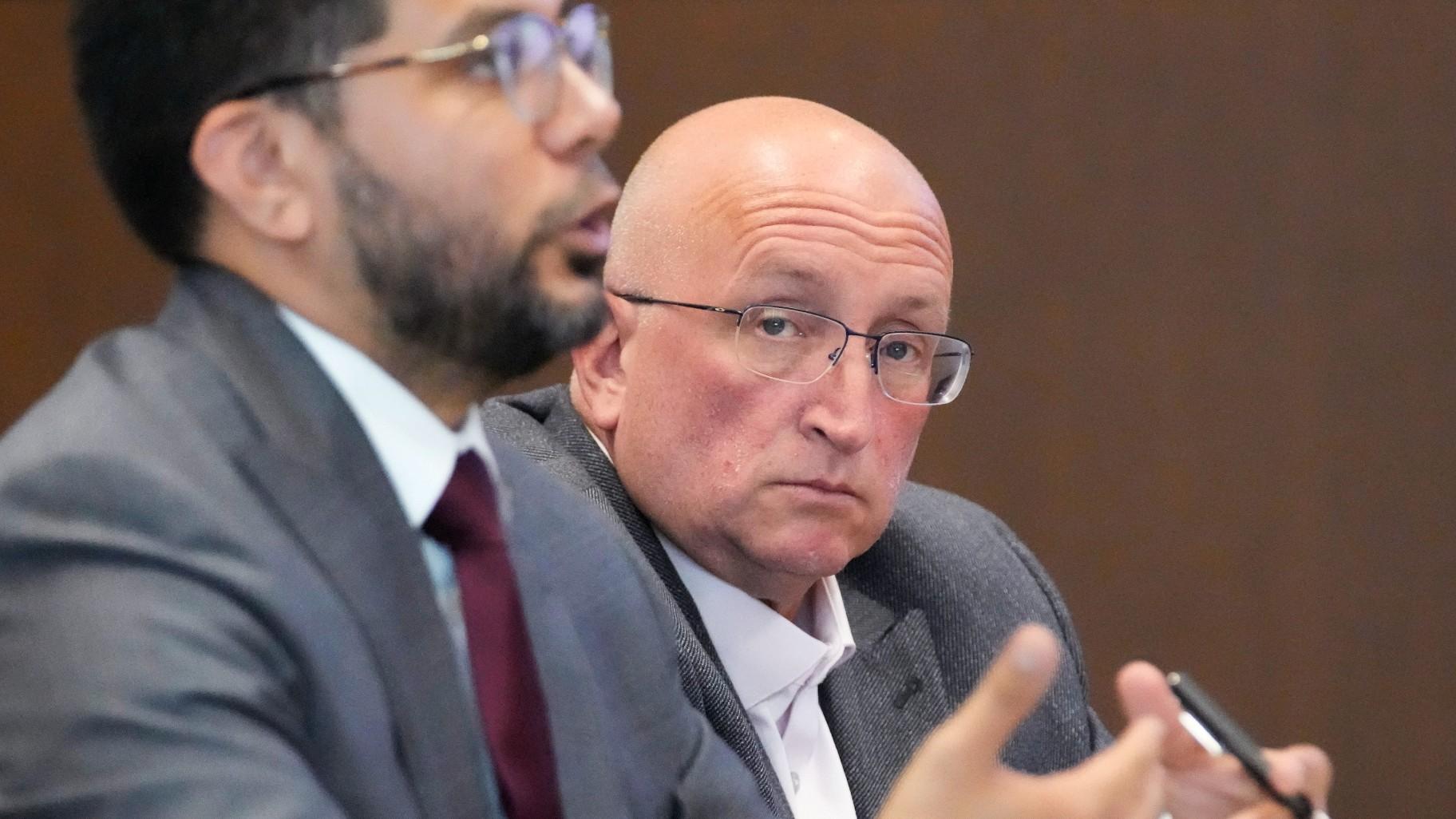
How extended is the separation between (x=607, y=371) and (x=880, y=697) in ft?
1.54

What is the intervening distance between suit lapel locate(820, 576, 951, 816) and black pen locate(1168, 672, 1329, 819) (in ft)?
1.94

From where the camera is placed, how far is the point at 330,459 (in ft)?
3.35

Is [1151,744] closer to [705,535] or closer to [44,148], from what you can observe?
[705,535]

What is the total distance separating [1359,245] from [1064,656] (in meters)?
1.37

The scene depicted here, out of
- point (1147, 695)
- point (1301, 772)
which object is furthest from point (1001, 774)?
point (1301, 772)

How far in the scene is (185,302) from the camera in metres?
1.06

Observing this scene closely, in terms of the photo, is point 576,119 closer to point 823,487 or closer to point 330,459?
point 330,459

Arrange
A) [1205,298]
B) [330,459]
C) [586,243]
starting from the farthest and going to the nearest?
[1205,298] < [586,243] < [330,459]

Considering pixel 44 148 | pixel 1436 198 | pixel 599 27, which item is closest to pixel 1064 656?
pixel 599 27

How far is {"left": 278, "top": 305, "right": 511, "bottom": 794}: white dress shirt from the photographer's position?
107cm

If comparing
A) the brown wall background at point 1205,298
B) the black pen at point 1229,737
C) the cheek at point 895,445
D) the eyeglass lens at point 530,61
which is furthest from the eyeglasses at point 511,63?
the brown wall background at point 1205,298

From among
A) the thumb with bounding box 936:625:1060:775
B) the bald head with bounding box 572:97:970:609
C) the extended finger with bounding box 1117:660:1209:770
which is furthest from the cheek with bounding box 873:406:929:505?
the thumb with bounding box 936:625:1060:775

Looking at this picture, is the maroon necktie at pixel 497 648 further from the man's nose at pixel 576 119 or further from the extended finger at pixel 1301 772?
the extended finger at pixel 1301 772

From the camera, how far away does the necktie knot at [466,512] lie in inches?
43.2
